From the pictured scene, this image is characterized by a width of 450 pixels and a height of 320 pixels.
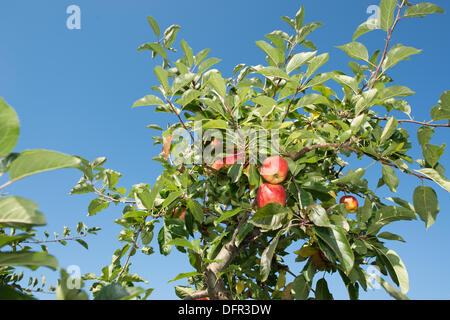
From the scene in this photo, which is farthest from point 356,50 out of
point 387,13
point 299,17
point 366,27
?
point 299,17

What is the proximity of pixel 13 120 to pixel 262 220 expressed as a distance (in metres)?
1.04

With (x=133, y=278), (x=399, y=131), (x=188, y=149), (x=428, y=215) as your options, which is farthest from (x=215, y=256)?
(x=399, y=131)

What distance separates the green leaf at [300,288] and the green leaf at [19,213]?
146cm

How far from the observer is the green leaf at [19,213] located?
25.4 inches

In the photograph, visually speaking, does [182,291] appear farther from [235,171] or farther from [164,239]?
[235,171]

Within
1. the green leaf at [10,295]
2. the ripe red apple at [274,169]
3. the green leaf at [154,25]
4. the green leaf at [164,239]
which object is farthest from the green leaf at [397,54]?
the green leaf at [10,295]

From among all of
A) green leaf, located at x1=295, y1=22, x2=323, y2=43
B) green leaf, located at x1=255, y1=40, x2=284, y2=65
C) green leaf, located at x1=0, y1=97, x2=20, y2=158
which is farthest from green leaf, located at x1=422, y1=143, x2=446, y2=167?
green leaf, located at x1=0, y1=97, x2=20, y2=158

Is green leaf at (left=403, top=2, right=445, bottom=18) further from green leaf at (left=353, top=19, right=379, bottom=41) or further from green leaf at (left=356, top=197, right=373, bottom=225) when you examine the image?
green leaf at (left=356, top=197, right=373, bottom=225)

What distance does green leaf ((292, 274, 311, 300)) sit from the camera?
1.73m

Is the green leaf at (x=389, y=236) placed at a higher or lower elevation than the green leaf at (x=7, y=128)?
lower

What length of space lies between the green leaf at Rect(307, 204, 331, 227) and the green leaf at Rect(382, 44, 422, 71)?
82 cm

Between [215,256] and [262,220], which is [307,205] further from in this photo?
[215,256]

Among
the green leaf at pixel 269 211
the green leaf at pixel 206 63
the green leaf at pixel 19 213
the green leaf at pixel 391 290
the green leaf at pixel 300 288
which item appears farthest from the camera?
the green leaf at pixel 206 63

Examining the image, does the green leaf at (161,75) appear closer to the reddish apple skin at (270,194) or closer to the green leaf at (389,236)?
the reddish apple skin at (270,194)
